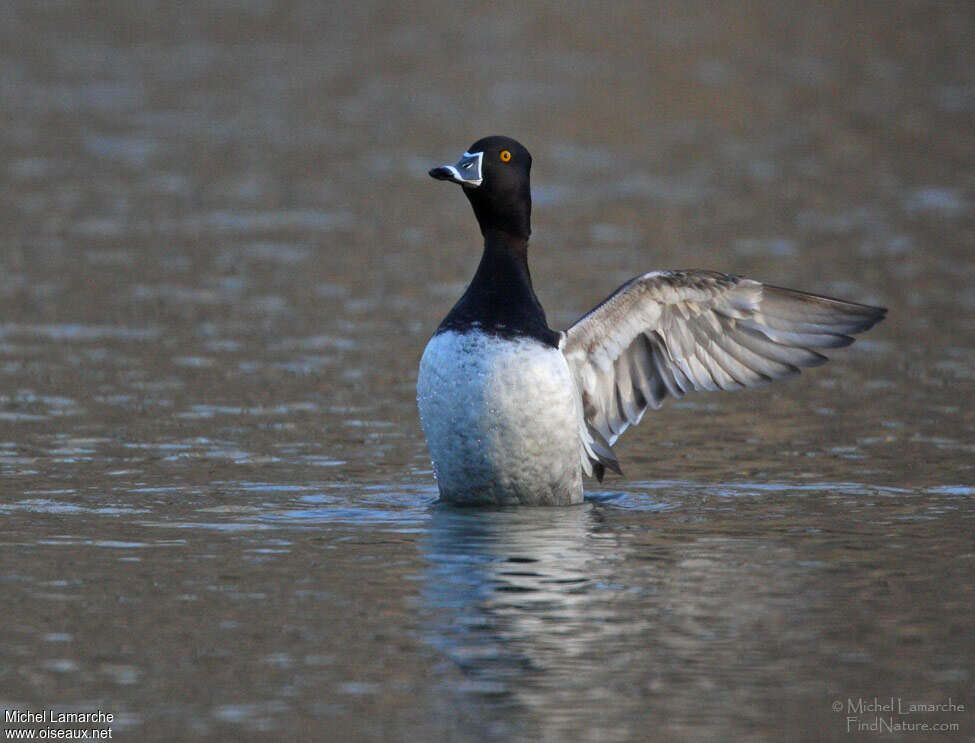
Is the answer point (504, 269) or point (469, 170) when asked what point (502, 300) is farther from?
point (469, 170)

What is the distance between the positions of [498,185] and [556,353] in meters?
1.12

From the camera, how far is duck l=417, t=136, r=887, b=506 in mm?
10453

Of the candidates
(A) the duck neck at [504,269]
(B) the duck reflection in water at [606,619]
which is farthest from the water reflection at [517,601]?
(A) the duck neck at [504,269]

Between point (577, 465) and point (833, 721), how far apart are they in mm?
3964

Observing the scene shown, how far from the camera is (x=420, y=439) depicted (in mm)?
13164

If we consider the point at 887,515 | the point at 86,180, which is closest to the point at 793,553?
the point at 887,515

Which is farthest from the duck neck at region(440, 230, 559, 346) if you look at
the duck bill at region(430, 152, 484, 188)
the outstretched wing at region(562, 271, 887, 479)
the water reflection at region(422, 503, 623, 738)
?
the water reflection at region(422, 503, 623, 738)

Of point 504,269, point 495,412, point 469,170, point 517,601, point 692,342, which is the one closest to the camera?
point 517,601

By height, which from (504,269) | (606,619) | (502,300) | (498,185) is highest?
(498,185)

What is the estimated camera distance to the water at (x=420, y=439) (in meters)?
7.67

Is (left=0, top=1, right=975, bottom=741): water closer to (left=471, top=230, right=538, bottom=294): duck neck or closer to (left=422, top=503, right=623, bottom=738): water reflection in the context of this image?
(left=422, top=503, right=623, bottom=738): water reflection

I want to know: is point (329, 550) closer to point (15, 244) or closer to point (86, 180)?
point (15, 244)

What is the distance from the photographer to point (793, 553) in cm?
985

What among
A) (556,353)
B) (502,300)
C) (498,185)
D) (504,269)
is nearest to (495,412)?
(556,353)
